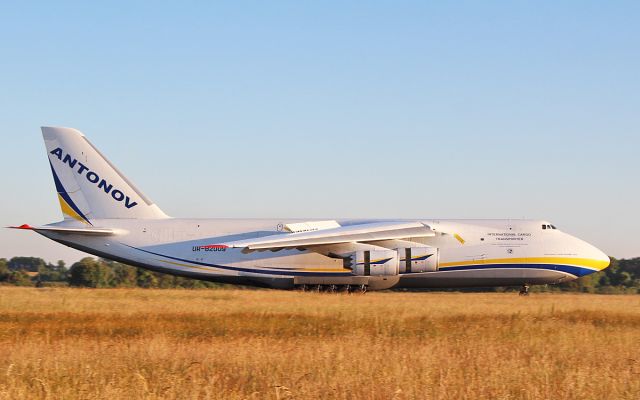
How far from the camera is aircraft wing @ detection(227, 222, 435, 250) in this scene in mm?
29241

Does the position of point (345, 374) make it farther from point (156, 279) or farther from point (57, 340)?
point (156, 279)

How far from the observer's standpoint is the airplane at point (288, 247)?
3138 centimetres

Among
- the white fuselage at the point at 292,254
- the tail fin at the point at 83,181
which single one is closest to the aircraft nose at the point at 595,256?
the white fuselage at the point at 292,254

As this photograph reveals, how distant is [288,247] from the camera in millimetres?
31109

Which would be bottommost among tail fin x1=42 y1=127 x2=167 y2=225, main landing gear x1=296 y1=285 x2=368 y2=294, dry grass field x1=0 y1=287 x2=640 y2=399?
dry grass field x1=0 y1=287 x2=640 y2=399

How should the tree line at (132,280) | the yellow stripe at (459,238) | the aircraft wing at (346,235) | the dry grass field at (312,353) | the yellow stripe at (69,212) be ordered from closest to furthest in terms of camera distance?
the dry grass field at (312,353), the aircraft wing at (346,235), the yellow stripe at (459,238), the yellow stripe at (69,212), the tree line at (132,280)

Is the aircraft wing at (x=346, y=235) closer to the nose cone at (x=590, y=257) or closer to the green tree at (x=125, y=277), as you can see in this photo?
the nose cone at (x=590, y=257)

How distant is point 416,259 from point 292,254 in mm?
4741

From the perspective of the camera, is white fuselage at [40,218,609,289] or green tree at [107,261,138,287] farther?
green tree at [107,261,138,287]

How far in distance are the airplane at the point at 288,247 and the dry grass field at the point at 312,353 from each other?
9.13m

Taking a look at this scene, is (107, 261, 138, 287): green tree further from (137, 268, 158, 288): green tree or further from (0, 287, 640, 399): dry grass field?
(0, 287, 640, 399): dry grass field

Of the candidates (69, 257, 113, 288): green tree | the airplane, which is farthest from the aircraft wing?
(69, 257, 113, 288): green tree

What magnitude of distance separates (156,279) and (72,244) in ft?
73.9

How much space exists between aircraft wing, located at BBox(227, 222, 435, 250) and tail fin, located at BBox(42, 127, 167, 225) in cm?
568
